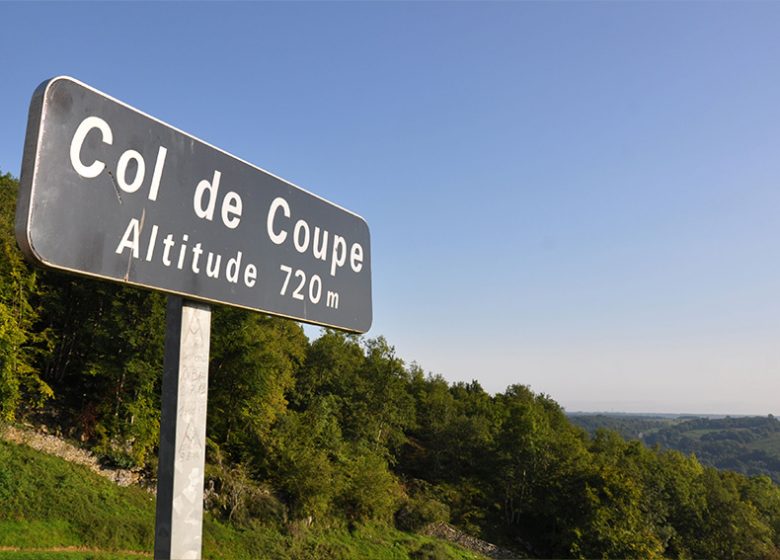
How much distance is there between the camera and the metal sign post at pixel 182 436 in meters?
1.93

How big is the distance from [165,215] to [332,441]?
105ft

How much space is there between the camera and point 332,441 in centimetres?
3216

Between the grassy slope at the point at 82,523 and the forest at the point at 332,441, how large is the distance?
172cm

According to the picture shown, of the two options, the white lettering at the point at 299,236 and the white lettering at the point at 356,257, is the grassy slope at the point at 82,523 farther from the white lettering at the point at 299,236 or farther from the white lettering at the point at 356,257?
the white lettering at the point at 299,236

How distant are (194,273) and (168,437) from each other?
0.68m

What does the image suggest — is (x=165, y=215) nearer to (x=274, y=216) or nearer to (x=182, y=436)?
(x=274, y=216)

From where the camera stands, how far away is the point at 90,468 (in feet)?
70.6

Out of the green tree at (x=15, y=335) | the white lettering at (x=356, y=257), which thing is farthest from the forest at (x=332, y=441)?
the white lettering at (x=356, y=257)

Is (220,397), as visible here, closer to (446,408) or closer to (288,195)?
(288,195)

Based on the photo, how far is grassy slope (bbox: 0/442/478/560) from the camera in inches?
643

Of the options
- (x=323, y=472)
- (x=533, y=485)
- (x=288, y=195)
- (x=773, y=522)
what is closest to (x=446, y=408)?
(x=533, y=485)

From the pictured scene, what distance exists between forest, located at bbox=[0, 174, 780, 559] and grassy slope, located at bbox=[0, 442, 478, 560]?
1722 millimetres

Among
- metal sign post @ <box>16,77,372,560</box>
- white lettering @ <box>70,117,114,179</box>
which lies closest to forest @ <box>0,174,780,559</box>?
metal sign post @ <box>16,77,372,560</box>

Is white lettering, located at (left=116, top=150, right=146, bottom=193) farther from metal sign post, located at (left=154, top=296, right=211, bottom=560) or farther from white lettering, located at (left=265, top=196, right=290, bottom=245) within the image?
white lettering, located at (left=265, top=196, right=290, bottom=245)
